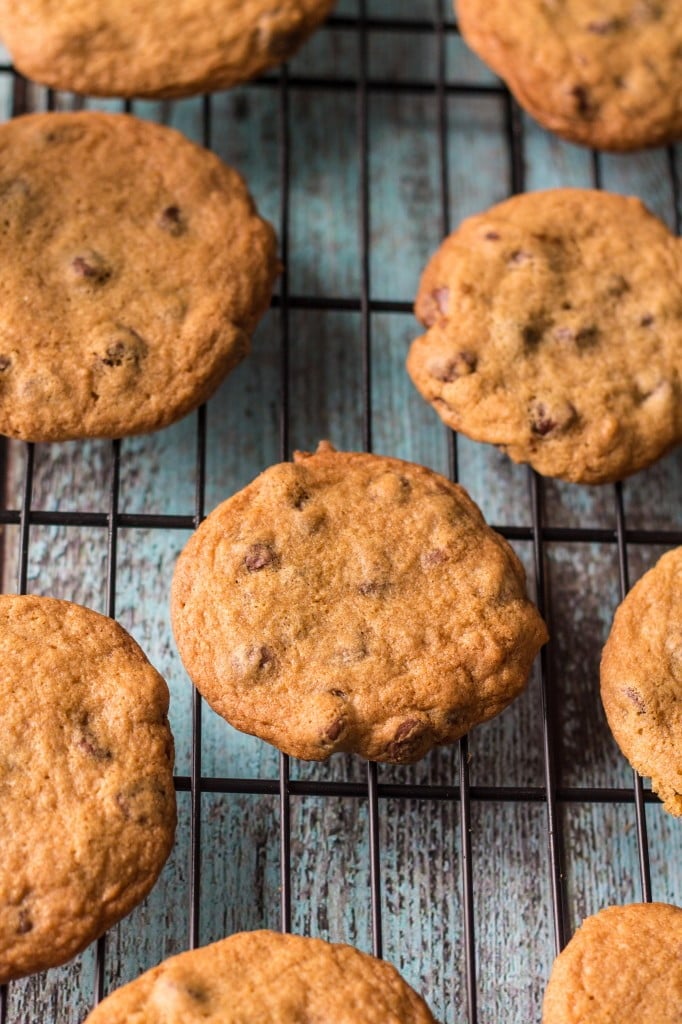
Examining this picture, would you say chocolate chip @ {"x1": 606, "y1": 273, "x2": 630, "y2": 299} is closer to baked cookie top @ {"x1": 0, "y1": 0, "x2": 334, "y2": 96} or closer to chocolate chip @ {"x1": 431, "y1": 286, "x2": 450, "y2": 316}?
chocolate chip @ {"x1": 431, "y1": 286, "x2": 450, "y2": 316}

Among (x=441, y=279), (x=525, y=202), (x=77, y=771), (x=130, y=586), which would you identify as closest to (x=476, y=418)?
(x=441, y=279)

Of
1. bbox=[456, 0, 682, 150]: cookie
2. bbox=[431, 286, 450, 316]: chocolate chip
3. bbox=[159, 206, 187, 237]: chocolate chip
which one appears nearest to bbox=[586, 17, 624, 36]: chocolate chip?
bbox=[456, 0, 682, 150]: cookie

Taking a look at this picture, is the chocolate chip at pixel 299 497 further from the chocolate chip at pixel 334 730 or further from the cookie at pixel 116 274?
the chocolate chip at pixel 334 730

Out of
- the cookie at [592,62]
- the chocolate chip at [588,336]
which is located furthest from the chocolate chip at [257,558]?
the cookie at [592,62]

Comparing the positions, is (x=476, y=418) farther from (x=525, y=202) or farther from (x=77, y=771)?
(x=77, y=771)

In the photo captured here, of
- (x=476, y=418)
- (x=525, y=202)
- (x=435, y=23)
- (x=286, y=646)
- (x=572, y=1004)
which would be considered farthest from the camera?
(x=435, y=23)

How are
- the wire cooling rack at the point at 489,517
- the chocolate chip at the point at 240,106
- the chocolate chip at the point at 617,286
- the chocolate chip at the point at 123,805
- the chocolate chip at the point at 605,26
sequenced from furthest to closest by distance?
the chocolate chip at the point at 240,106 → the chocolate chip at the point at 605,26 → the chocolate chip at the point at 617,286 → the wire cooling rack at the point at 489,517 → the chocolate chip at the point at 123,805
